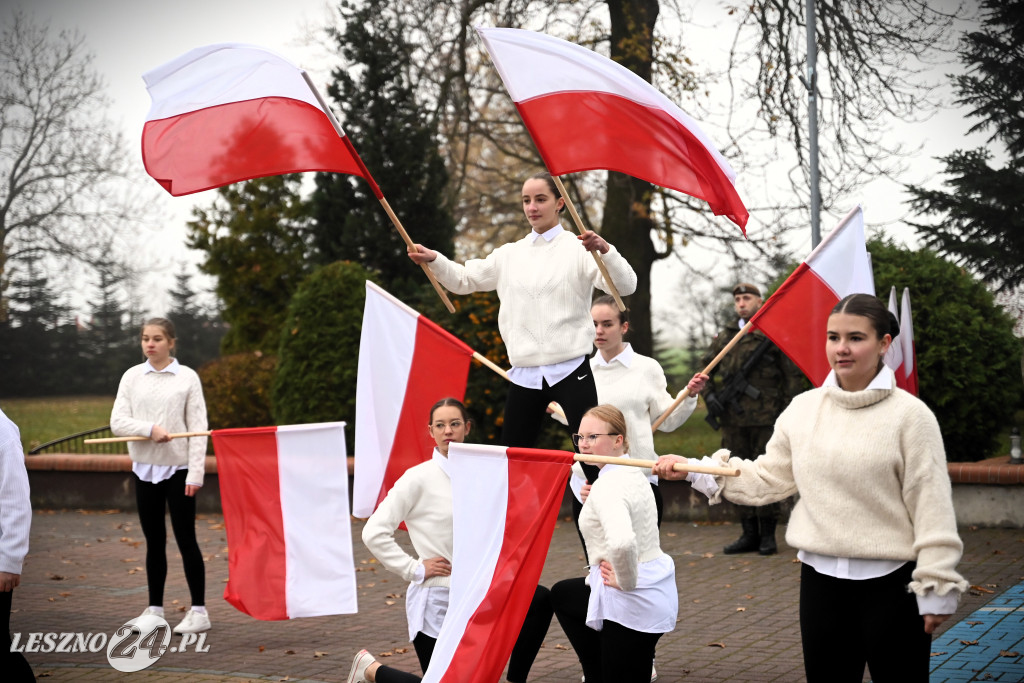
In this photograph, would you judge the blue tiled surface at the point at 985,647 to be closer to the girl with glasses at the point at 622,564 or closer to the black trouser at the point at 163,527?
the girl with glasses at the point at 622,564

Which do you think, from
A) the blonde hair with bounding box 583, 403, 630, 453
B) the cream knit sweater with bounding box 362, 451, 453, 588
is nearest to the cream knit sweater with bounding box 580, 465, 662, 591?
the blonde hair with bounding box 583, 403, 630, 453

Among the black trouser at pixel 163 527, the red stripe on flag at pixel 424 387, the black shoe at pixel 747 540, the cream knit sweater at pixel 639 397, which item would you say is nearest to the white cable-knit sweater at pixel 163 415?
the black trouser at pixel 163 527

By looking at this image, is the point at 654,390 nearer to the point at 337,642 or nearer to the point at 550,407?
the point at 550,407

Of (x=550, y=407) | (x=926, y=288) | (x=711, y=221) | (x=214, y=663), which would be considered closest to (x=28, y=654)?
(x=214, y=663)

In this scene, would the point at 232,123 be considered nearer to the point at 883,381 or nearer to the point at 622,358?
the point at 622,358

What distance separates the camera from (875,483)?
11.3 feet

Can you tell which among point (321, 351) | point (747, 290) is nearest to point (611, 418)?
point (747, 290)

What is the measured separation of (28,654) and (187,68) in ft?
11.9

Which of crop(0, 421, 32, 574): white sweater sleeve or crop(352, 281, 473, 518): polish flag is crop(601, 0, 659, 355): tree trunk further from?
crop(0, 421, 32, 574): white sweater sleeve

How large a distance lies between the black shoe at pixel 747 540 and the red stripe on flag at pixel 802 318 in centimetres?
412

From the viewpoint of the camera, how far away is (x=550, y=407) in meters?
6.25

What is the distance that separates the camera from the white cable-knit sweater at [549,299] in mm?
5734

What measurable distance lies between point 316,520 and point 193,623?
1.27 meters

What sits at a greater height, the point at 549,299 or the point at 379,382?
the point at 549,299
